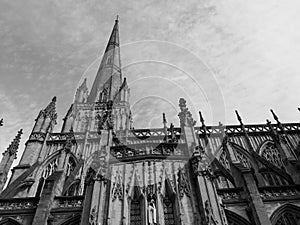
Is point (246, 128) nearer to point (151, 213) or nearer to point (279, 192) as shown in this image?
point (279, 192)

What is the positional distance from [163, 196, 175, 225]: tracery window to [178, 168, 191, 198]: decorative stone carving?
67 cm

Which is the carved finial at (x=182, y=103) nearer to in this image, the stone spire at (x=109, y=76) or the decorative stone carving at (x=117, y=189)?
the decorative stone carving at (x=117, y=189)

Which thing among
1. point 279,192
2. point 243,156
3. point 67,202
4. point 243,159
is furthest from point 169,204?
point 243,156

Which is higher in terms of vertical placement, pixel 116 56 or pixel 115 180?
pixel 116 56

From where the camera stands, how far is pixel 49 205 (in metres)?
11.1

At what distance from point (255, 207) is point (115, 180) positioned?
22.6 feet

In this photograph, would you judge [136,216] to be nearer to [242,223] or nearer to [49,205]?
[49,205]

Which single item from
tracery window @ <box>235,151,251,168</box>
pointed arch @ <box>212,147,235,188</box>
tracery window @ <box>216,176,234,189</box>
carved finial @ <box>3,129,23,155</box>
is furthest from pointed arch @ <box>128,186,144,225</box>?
carved finial @ <box>3,129,23,155</box>

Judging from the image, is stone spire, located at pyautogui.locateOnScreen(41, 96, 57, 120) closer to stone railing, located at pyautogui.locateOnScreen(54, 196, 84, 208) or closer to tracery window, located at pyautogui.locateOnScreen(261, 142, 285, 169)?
stone railing, located at pyautogui.locateOnScreen(54, 196, 84, 208)

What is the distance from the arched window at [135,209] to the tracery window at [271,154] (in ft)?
41.3

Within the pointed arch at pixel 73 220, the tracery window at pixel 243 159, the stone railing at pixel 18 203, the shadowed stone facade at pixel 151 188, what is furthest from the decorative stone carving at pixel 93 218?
the tracery window at pixel 243 159

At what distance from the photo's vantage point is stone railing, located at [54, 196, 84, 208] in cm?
1168

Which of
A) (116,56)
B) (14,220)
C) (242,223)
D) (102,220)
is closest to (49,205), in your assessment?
(14,220)

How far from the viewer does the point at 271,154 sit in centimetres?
1884
